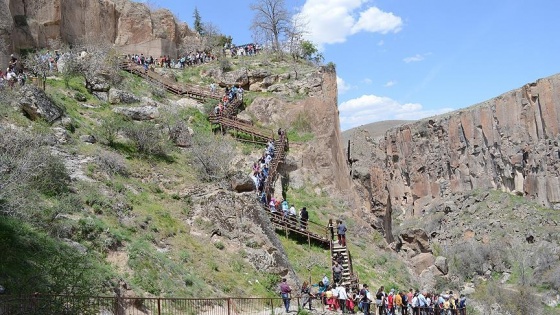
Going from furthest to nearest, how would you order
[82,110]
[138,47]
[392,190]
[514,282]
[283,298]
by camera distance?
[392,190] → [514,282] → [138,47] → [82,110] → [283,298]

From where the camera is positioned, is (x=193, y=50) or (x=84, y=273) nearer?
(x=84, y=273)

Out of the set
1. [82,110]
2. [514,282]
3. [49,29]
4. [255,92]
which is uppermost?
[49,29]

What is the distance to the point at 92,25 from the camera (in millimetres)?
41250

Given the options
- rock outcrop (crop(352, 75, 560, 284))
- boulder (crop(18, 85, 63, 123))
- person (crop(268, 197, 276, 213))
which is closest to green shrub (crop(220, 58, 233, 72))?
person (crop(268, 197, 276, 213))

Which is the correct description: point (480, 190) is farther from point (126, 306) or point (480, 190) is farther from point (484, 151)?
point (126, 306)

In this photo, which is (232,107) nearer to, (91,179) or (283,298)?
(91,179)

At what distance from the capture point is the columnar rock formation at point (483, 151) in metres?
88.0

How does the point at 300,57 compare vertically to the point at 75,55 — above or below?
above

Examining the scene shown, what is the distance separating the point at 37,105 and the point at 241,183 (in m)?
9.14

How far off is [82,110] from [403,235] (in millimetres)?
29590

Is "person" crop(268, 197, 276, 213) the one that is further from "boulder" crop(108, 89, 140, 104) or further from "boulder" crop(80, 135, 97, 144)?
"boulder" crop(108, 89, 140, 104)

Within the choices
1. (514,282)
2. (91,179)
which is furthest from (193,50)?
(514,282)

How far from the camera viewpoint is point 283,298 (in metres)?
17.0

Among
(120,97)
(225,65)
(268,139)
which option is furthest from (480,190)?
(120,97)
